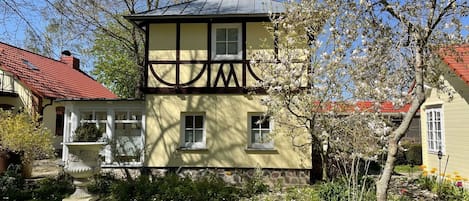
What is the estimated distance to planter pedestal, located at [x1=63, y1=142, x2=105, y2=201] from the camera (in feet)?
27.4

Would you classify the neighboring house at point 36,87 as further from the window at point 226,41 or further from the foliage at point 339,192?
the foliage at point 339,192

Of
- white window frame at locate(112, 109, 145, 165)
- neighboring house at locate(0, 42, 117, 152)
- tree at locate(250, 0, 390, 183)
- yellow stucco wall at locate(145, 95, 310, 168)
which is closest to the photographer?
tree at locate(250, 0, 390, 183)

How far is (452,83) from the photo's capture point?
10750mm

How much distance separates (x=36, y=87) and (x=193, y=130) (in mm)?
9181

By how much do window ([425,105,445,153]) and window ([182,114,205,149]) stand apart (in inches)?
277

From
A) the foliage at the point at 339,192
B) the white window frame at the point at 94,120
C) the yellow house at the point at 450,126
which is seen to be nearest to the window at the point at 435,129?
the yellow house at the point at 450,126

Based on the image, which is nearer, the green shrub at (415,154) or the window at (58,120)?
the green shrub at (415,154)

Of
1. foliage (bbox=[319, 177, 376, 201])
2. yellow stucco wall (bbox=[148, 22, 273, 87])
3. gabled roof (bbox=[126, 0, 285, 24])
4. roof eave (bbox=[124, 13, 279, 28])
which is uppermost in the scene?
gabled roof (bbox=[126, 0, 285, 24])

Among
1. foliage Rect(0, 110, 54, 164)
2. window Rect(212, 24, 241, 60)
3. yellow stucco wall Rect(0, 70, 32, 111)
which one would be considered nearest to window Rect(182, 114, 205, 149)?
window Rect(212, 24, 241, 60)

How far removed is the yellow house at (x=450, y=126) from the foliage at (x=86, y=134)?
9.28 metres

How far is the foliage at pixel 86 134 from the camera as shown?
37.9ft

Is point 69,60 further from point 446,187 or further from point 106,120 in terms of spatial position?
point 446,187

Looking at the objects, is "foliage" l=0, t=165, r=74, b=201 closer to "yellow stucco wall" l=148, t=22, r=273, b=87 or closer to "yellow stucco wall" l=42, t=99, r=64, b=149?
"yellow stucco wall" l=148, t=22, r=273, b=87

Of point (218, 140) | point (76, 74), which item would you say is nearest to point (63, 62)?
point (76, 74)
